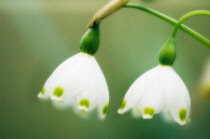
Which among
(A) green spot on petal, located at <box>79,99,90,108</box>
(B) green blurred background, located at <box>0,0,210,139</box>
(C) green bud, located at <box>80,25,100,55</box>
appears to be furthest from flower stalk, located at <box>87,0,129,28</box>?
(B) green blurred background, located at <box>0,0,210,139</box>

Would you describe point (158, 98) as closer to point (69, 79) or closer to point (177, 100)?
point (177, 100)

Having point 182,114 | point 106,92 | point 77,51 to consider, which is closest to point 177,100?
point 182,114

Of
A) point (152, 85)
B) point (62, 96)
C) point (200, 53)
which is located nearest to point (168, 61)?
point (152, 85)

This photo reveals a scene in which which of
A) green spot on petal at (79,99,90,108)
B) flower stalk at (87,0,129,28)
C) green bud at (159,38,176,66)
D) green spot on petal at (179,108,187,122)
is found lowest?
green spot on petal at (179,108,187,122)

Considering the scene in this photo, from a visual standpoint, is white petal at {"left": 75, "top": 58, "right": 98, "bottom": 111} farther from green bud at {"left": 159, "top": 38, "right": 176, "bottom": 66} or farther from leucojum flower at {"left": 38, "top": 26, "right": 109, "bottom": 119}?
green bud at {"left": 159, "top": 38, "right": 176, "bottom": 66}

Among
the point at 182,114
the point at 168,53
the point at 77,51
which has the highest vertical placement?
the point at 77,51

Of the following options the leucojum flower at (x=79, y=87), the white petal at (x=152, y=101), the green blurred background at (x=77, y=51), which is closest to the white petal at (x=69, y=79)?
the leucojum flower at (x=79, y=87)

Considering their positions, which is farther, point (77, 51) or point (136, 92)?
point (77, 51)
